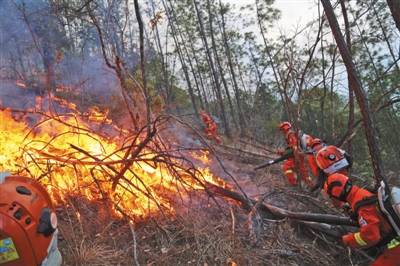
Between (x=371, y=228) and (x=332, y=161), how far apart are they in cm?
144

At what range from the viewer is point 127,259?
4.90m

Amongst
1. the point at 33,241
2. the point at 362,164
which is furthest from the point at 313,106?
the point at 33,241

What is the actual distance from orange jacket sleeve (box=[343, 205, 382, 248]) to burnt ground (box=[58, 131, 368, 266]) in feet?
3.88

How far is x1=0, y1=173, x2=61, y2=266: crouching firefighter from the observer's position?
2809 millimetres

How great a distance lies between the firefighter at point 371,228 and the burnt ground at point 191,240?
1.03m

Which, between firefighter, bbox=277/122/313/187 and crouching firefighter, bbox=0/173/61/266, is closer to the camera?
crouching firefighter, bbox=0/173/61/266

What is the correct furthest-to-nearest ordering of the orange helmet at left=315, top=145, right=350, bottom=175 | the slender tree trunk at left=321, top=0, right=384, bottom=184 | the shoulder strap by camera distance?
1. the slender tree trunk at left=321, top=0, right=384, bottom=184
2. the orange helmet at left=315, top=145, right=350, bottom=175
3. the shoulder strap

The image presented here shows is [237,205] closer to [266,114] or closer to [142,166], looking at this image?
[142,166]

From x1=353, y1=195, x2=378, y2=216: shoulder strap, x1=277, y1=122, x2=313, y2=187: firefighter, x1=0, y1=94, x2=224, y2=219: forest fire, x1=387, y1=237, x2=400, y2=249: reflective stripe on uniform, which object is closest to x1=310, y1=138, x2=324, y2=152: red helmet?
x1=277, y1=122, x2=313, y2=187: firefighter

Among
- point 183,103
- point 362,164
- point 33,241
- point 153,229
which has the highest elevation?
point 183,103

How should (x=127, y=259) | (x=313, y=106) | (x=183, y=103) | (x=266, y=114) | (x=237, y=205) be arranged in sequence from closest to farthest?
1. (x=127, y=259)
2. (x=237, y=205)
3. (x=313, y=106)
4. (x=266, y=114)
5. (x=183, y=103)

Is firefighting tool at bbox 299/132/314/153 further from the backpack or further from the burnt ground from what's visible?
the backpack

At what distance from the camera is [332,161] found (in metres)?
5.73

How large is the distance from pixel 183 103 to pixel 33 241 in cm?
2951
